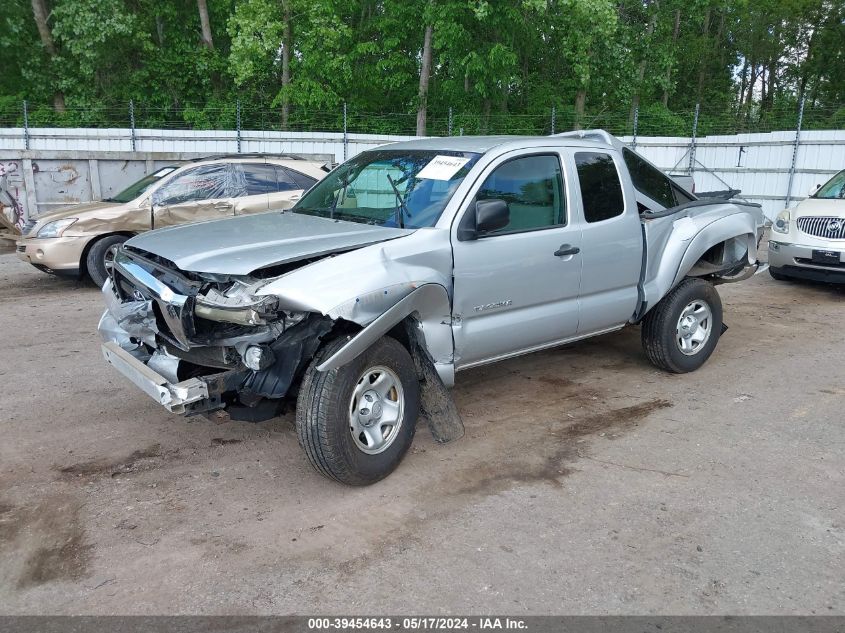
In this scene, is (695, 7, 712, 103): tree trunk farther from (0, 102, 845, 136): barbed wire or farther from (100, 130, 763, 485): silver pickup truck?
(100, 130, 763, 485): silver pickup truck

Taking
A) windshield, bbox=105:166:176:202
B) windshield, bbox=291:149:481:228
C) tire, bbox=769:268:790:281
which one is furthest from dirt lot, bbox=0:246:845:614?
tire, bbox=769:268:790:281

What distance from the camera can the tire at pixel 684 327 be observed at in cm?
588

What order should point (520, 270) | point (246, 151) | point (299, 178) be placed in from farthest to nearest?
point (246, 151), point (299, 178), point (520, 270)

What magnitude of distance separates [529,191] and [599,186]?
2.48 feet

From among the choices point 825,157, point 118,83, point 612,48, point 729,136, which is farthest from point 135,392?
point 612,48

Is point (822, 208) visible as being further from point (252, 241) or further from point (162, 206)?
point (162, 206)

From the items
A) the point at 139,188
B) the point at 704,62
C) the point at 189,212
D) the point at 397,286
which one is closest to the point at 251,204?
the point at 189,212

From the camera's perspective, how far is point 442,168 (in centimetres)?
472

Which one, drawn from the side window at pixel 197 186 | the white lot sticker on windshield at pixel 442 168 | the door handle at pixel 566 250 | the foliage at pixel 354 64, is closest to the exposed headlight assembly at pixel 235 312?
the white lot sticker on windshield at pixel 442 168

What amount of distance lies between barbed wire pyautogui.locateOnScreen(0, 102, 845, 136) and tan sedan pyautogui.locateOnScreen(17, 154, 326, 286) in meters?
9.13

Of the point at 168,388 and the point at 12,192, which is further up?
the point at 12,192

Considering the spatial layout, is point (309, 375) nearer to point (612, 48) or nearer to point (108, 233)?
point (108, 233)

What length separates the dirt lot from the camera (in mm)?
3156

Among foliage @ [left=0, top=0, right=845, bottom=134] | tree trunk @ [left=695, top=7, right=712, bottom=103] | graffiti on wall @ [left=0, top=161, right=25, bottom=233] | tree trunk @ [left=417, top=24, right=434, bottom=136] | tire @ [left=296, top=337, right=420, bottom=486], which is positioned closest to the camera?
tire @ [left=296, top=337, right=420, bottom=486]
